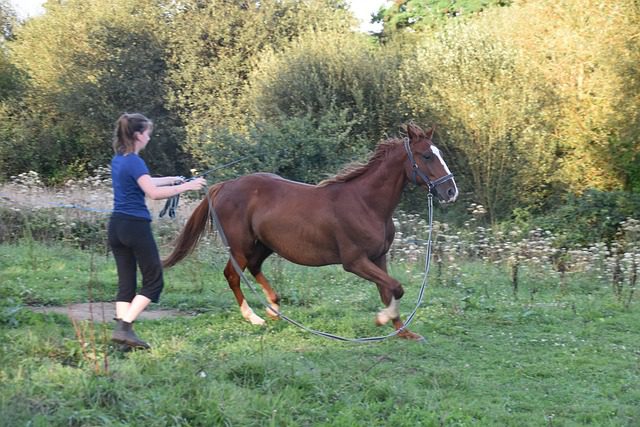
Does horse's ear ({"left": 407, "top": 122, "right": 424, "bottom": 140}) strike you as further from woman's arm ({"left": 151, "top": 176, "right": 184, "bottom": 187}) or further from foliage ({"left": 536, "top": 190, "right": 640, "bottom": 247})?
foliage ({"left": 536, "top": 190, "right": 640, "bottom": 247})

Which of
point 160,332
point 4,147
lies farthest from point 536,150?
point 4,147

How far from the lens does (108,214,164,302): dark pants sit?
20.2ft

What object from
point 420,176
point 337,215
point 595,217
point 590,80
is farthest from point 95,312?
point 590,80

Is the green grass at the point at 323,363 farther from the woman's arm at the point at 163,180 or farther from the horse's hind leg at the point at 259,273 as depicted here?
the woman's arm at the point at 163,180

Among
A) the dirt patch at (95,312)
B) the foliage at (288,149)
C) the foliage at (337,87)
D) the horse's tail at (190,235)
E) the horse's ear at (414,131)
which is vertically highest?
the foliage at (337,87)

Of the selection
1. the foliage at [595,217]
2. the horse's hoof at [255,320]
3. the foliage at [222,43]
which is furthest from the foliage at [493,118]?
the horse's hoof at [255,320]

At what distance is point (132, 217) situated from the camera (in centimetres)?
616

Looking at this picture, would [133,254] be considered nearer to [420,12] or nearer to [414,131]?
[414,131]

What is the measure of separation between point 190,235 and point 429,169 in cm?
303

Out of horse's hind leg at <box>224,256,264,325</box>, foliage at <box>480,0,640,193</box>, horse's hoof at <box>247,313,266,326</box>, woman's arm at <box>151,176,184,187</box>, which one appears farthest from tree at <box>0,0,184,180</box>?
woman's arm at <box>151,176,184,187</box>

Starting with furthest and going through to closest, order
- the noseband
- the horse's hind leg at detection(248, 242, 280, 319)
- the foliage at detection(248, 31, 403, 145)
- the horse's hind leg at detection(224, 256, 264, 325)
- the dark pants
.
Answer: the foliage at detection(248, 31, 403, 145) → the horse's hind leg at detection(248, 242, 280, 319) → the horse's hind leg at detection(224, 256, 264, 325) → the noseband → the dark pants

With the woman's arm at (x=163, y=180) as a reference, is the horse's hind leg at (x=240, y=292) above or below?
below

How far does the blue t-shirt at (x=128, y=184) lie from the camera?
20.0ft

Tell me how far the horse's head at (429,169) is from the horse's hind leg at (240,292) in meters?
2.31
